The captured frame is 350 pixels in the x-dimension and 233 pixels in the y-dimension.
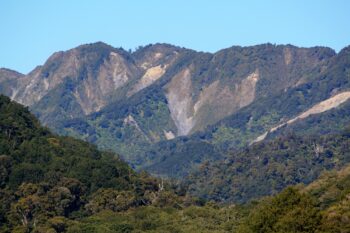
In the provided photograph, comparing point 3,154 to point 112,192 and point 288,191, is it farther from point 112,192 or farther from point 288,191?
point 288,191

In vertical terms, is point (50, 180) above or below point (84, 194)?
above

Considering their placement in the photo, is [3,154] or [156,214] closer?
[156,214]

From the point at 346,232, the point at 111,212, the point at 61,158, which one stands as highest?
the point at 61,158

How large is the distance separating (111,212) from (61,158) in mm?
22555

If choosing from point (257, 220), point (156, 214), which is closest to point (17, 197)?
point (156, 214)

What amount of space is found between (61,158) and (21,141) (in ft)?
24.3

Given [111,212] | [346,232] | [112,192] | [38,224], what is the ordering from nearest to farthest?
[346,232] → [38,224] → [111,212] → [112,192]

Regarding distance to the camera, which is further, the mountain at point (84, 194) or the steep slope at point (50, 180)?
the steep slope at point (50, 180)

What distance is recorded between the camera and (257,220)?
9275cm

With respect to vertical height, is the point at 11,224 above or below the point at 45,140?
below

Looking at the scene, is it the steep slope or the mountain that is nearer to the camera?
the mountain

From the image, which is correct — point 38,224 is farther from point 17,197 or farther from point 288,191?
point 288,191

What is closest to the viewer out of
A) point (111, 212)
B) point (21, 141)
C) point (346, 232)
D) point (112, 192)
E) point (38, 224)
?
point (346, 232)

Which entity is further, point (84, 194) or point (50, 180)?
point (84, 194)
